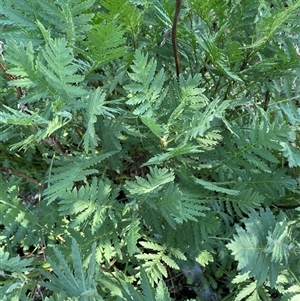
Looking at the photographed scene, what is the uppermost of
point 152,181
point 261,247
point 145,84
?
point 145,84

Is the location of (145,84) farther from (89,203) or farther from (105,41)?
(89,203)

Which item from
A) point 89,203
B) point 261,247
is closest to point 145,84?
point 89,203

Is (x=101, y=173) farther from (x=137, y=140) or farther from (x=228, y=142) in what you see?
(x=228, y=142)

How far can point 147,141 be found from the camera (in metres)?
1.02

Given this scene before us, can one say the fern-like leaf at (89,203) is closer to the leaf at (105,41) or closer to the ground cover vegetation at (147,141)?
the ground cover vegetation at (147,141)

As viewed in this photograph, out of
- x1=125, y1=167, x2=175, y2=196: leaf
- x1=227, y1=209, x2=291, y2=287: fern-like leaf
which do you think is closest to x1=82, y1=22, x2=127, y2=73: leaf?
x1=125, y1=167, x2=175, y2=196: leaf

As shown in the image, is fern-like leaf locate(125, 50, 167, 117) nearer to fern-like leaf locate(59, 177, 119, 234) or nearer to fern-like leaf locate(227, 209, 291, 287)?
fern-like leaf locate(59, 177, 119, 234)

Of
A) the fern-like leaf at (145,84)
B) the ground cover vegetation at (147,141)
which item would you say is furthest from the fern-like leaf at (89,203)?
the fern-like leaf at (145,84)

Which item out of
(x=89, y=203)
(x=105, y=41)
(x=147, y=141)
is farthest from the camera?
(x=147, y=141)

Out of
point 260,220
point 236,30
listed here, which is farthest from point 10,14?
point 260,220

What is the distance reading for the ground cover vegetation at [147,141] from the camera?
84 cm

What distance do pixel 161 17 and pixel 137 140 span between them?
28 centimetres

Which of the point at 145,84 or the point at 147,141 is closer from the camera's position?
the point at 145,84

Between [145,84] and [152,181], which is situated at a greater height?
[145,84]
